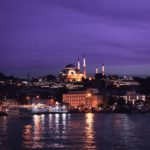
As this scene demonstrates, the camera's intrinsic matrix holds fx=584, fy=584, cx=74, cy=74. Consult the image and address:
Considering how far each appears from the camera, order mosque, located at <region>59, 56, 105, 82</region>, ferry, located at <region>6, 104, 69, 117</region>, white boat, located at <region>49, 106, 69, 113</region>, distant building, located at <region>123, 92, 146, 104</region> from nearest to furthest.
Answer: ferry, located at <region>6, 104, 69, 117</region> < white boat, located at <region>49, 106, 69, 113</region> < distant building, located at <region>123, 92, 146, 104</region> < mosque, located at <region>59, 56, 105, 82</region>

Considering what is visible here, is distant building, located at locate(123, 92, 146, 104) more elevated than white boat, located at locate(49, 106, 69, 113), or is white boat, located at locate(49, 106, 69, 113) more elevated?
distant building, located at locate(123, 92, 146, 104)

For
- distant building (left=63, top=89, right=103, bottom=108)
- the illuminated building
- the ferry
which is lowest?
the ferry

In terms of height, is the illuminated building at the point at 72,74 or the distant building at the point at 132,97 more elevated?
the illuminated building at the point at 72,74

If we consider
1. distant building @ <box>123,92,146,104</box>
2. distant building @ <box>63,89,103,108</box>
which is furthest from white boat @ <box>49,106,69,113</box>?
distant building @ <box>123,92,146,104</box>

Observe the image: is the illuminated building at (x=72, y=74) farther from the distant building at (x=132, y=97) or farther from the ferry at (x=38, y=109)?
the ferry at (x=38, y=109)

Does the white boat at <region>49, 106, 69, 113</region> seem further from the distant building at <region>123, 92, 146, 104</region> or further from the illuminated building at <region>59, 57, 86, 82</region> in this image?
the illuminated building at <region>59, 57, 86, 82</region>

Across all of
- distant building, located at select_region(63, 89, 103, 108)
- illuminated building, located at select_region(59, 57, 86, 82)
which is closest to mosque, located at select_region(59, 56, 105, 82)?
illuminated building, located at select_region(59, 57, 86, 82)

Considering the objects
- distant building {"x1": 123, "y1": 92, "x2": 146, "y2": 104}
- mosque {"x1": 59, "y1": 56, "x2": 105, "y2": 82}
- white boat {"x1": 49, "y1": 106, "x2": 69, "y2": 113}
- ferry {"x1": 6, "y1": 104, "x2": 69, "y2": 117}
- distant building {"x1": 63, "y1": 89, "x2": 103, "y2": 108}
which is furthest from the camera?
mosque {"x1": 59, "y1": 56, "x2": 105, "y2": 82}

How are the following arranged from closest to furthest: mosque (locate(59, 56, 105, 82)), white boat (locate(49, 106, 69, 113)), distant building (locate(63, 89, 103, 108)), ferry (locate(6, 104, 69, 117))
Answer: ferry (locate(6, 104, 69, 117))
white boat (locate(49, 106, 69, 113))
distant building (locate(63, 89, 103, 108))
mosque (locate(59, 56, 105, 82))

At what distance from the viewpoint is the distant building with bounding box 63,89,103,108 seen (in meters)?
92.9

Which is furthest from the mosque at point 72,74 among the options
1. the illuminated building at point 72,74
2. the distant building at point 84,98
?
the distant building at point 84,98

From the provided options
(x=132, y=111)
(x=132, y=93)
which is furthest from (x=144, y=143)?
(x=132, y=93)

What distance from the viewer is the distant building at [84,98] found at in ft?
305

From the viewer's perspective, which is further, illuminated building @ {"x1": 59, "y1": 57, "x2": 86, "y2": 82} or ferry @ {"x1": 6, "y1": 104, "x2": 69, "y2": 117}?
illuminated building @ {"x1": 59, "y1": 57, "x2": 86, "y2": 82}
